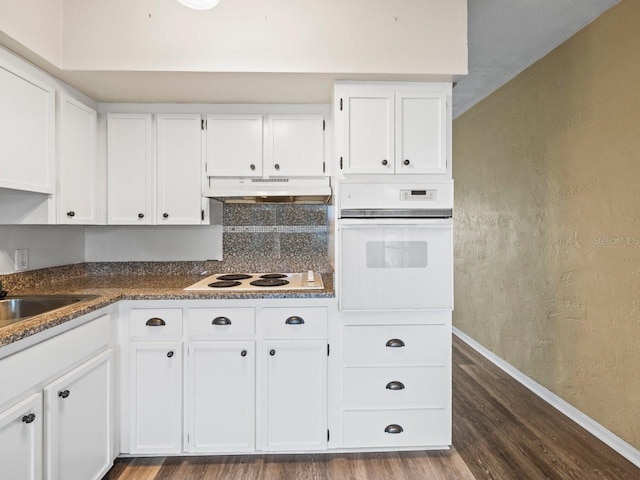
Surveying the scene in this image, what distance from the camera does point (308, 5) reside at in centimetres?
194

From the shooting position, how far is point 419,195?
2.04 metres

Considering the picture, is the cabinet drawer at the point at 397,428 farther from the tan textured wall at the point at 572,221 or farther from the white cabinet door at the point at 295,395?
the tan textured wall at the point at 572,221

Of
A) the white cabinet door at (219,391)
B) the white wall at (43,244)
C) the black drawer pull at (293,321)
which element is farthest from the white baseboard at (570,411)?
the white wall at (43,244)

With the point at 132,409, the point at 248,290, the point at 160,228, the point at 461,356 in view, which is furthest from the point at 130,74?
the point at 461,356

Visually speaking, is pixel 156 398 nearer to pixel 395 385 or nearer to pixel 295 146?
pixel 395 385

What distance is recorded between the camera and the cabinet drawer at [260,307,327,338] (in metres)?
2.04

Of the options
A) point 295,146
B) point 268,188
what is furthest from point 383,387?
point 295,146

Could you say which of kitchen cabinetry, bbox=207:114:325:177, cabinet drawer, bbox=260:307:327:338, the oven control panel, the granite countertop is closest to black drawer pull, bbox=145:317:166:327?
the granite countertop

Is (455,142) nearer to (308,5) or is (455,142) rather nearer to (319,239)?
(319,239)

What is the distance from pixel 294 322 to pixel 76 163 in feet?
5.26

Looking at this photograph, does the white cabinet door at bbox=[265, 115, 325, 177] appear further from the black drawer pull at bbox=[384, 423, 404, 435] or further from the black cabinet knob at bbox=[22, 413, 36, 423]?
the black cabinet knob at bbox=[22, 413, 36, 423]

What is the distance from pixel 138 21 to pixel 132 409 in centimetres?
208

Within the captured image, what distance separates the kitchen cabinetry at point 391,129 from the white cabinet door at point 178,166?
0.99m

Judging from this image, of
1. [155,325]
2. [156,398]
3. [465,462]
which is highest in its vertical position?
[155,325]
